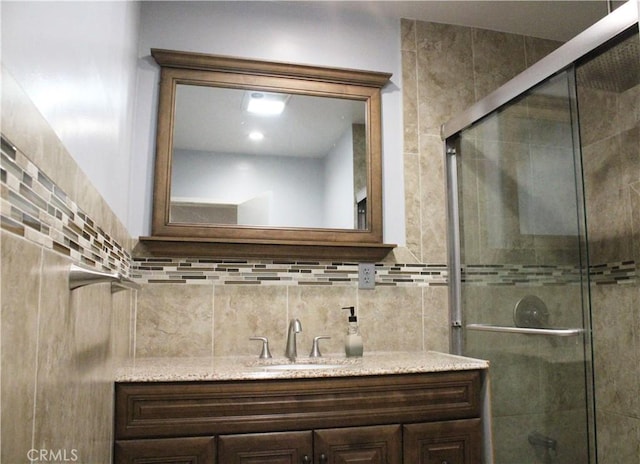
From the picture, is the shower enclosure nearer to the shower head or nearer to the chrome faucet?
the shower head

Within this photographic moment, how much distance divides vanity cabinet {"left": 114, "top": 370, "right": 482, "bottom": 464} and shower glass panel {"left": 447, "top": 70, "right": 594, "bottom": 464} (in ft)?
0.74

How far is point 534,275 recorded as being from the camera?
1.86 metres

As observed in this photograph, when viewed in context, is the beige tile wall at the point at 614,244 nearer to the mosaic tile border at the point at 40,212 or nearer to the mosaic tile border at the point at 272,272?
the mosaic tile border at the point at 272,272

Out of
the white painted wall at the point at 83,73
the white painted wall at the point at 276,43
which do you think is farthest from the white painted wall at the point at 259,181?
the white painted wall at the point at 83,73

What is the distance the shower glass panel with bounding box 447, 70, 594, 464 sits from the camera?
1686mm

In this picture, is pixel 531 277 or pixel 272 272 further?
pixel 272 272

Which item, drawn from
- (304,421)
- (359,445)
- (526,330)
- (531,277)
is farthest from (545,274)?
(304,421)

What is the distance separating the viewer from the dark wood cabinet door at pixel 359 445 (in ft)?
5.42

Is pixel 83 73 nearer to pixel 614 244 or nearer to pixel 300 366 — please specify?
pixel 300 366

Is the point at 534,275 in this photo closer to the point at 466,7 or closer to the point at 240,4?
the point at 466,7

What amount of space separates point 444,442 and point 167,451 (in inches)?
37.4

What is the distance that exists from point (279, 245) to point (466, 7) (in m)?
1.48

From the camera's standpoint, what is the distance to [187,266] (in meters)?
2.12

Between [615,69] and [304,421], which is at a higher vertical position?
[615,69]
